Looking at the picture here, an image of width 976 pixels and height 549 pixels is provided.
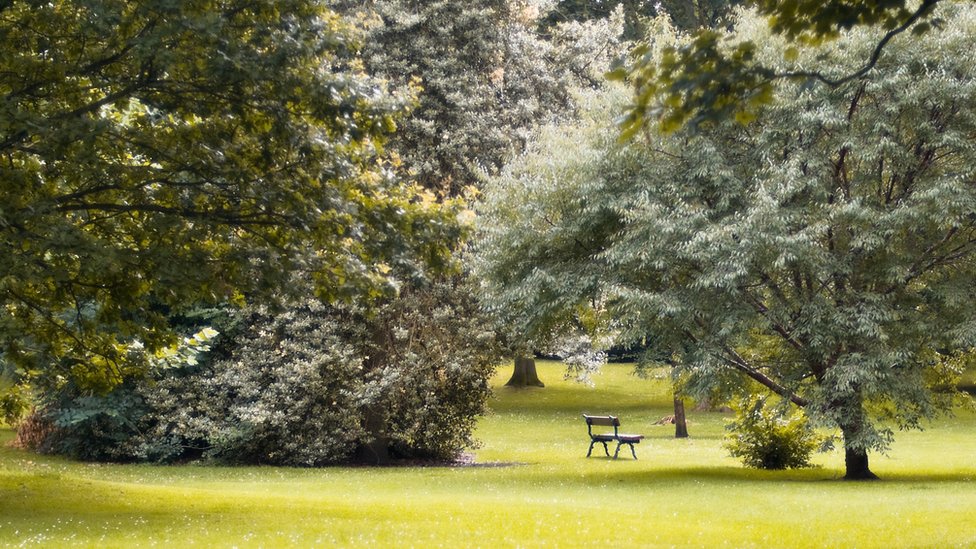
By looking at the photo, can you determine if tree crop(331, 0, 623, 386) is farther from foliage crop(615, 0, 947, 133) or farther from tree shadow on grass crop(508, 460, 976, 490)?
foliage crop(615, 0, 947, 133)

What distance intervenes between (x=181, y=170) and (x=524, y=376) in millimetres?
40402

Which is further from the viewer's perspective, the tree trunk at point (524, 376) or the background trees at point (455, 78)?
the tree trunk at point (524, 376)

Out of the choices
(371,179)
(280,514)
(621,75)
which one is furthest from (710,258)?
(621,75)

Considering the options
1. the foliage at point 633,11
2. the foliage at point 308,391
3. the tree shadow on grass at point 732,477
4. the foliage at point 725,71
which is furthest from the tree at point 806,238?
the foliage at point 633,11

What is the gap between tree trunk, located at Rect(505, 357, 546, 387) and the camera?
51.3 meters

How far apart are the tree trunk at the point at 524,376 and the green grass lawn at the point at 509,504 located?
21930mm

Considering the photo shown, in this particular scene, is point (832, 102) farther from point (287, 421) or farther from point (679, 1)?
point (679, 1)

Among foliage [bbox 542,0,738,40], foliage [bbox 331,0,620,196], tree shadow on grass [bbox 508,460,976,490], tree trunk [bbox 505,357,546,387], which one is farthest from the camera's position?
tree trunk [bbox 505,357,546,387]

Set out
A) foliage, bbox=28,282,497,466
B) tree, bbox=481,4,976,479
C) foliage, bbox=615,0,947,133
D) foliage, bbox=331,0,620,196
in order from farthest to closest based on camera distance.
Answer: foliage, bbox=331,0,620,196, foliage, bbox=28,282,497,466, tree, bbox=481,4,976,479, foliage, bbox=615,0,947,133

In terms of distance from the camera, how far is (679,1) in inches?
1695

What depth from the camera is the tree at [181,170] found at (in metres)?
10.6

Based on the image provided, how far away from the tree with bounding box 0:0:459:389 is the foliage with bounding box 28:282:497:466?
404 inches

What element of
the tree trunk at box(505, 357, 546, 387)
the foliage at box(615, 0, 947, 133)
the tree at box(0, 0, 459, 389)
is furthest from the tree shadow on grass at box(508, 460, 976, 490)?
the tree trunk at box(505, 357, 546, 387)

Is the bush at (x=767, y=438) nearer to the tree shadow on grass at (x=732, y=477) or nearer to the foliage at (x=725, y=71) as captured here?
the tree shadow on grass at (x=732, y=477)
